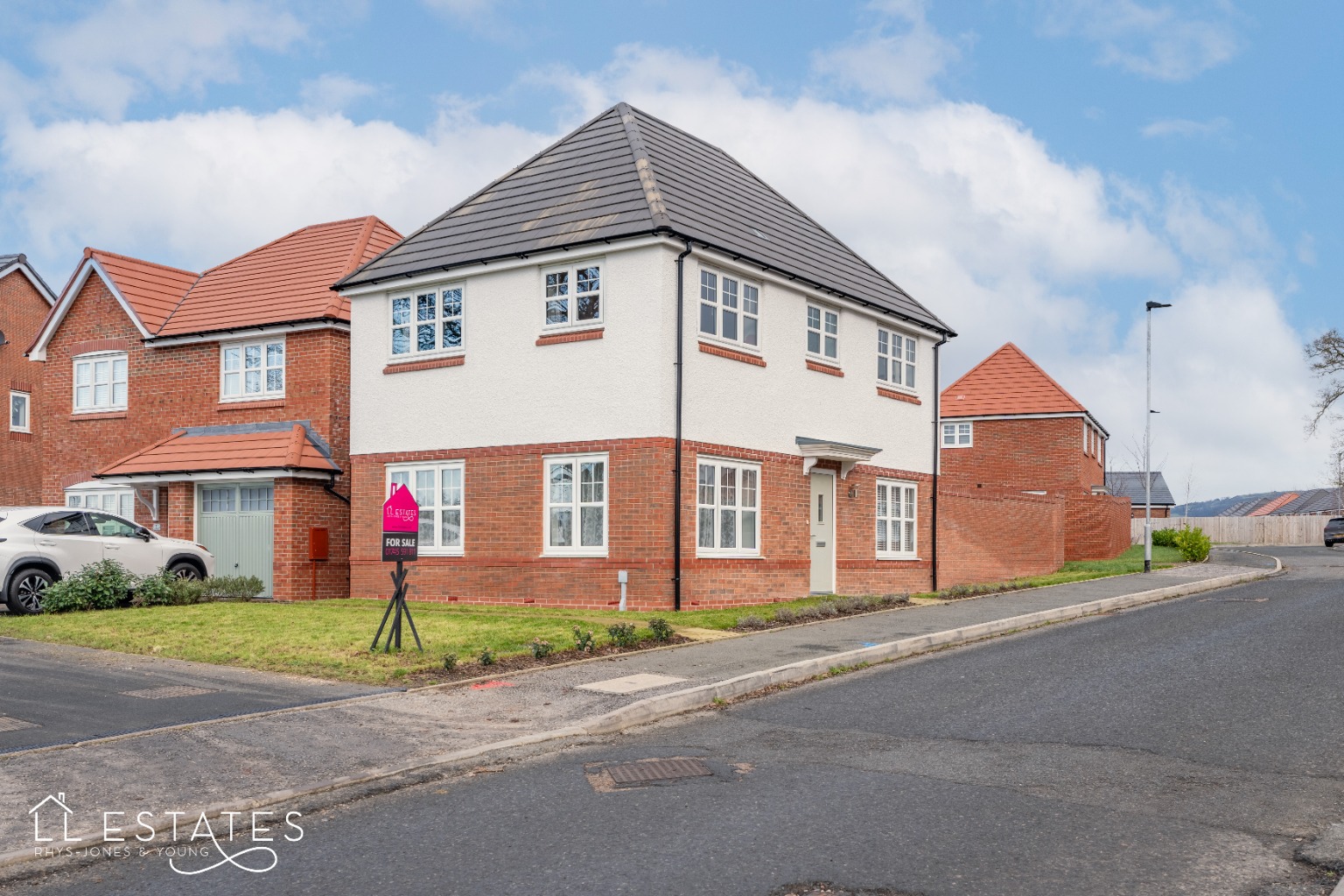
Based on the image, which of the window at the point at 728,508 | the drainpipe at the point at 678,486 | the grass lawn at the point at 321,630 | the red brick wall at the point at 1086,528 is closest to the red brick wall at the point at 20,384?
the grass lawn at the point at 321,630

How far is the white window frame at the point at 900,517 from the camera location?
969 inches

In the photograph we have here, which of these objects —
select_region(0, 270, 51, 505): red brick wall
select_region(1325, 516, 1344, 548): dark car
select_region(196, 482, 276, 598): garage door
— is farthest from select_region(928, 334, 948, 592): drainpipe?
select_region(1325, 516, 1344, 548): dark car

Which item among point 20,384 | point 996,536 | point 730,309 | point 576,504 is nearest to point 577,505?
point 576,504

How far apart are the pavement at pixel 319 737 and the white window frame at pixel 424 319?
28.6ft

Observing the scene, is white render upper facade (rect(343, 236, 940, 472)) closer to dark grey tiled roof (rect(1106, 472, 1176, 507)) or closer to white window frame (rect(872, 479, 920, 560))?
white window frame (rect(872, 479, 920, 560))

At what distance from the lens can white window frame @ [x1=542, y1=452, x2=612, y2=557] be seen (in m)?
19.5

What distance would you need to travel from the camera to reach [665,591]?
62.0ft

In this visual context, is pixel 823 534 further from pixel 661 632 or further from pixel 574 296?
pixel 661 632

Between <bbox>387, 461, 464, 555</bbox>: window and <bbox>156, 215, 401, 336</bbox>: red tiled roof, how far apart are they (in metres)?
4.74

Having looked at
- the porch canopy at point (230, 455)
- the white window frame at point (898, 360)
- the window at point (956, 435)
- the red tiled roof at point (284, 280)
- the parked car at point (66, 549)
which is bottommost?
the parked car at point (66, 549)

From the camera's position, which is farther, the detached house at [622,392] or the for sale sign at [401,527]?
the detached house at [622,392]

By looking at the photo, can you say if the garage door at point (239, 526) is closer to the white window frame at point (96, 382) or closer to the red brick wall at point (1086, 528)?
the white window frame at point (96, 382)

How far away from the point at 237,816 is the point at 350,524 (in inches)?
691

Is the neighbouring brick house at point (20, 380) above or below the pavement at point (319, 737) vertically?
above
